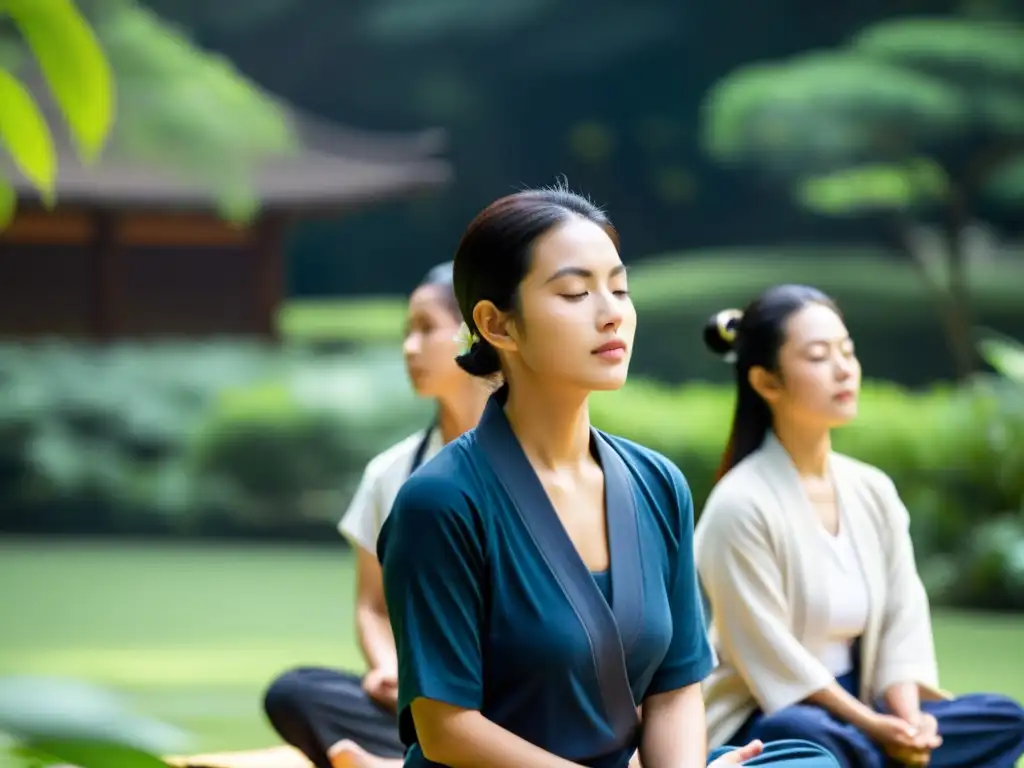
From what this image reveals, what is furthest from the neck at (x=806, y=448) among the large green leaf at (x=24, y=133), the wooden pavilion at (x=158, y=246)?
the wooden pavilion at (x=158, y=246)

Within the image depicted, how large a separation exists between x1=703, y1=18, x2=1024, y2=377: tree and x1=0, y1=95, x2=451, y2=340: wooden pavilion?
2.53 m

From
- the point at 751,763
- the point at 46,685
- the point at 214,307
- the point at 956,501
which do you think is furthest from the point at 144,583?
the point at 46,685

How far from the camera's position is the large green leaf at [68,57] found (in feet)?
1.72

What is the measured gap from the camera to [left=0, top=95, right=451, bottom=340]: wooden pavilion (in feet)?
37.6

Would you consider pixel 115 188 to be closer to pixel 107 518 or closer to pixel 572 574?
pixel 107 518

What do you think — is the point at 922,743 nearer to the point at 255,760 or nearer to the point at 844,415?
the point at 844,415

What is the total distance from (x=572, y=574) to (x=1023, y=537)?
4.89 m

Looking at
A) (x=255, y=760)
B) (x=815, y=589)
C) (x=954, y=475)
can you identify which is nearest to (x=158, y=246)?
(x=954, y=475)

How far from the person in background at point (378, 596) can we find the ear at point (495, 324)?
1011 mm

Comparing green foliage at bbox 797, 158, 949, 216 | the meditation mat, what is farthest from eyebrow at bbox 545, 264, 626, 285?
green foliage at bbox 797, 158, 949, 216

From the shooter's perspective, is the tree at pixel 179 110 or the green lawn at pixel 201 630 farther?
the tree at pixel 179 110

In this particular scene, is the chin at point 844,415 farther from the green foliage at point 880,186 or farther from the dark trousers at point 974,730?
the green foliage at point 880,186

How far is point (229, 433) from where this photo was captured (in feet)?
30.5

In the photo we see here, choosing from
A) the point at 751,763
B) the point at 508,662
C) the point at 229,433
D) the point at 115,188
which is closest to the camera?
the point at 508,662
